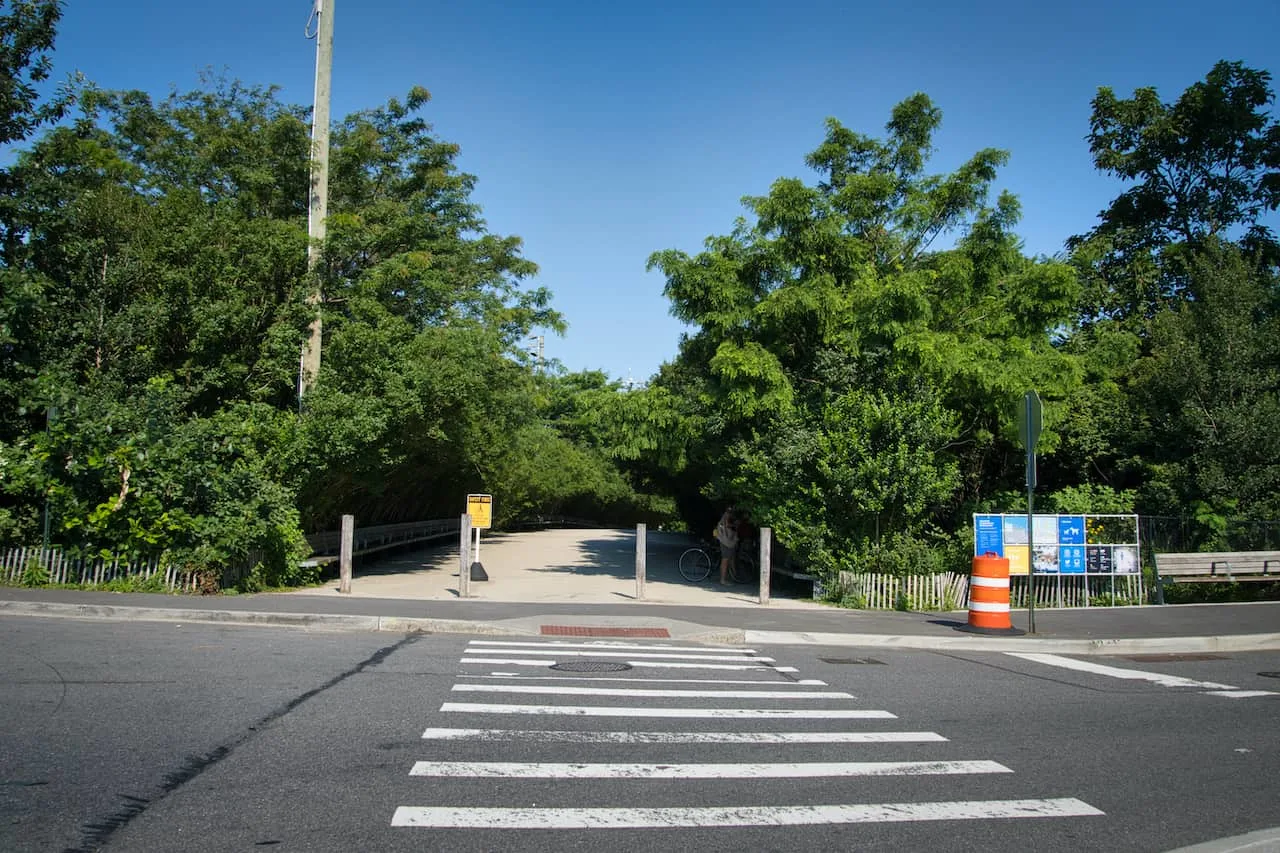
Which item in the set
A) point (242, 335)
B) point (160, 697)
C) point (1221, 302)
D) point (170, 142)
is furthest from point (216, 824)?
point (170, 142)

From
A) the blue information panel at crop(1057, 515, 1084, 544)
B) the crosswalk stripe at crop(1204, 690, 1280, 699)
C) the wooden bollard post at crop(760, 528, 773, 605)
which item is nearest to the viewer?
the crosswalk stripe at crop(1204, 690, 1280, 699)

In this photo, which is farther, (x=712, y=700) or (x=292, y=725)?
(x=712, y=700)

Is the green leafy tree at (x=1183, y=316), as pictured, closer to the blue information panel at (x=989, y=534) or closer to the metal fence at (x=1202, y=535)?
the metal fence at (x=1202, y=535)

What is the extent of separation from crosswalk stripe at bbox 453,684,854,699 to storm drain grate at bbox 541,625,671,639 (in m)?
3.68

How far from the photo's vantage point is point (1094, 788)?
545 cm

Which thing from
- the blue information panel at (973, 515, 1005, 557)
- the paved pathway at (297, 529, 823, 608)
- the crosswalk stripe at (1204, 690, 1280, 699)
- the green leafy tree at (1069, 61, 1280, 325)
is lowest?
the paved pathway at (297, 529, 823, 608)

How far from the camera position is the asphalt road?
450 centimetres

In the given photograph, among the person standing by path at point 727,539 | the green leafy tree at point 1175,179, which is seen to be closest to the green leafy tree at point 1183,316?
the green leafy tree at point 1175,179

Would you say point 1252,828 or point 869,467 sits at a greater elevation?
point 869,467

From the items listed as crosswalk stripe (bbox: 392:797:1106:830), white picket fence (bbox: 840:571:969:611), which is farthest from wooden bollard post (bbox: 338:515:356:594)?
crosswalk stripe (bbox: 392:797:1106:830)

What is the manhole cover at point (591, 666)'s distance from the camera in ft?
29.2

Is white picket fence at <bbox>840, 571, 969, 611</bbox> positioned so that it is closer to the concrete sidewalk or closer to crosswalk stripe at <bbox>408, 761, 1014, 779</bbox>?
the concrete sidewalk

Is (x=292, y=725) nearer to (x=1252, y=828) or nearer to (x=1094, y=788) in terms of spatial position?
(x=1094, y=788)

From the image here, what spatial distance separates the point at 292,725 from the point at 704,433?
13.8 meters
